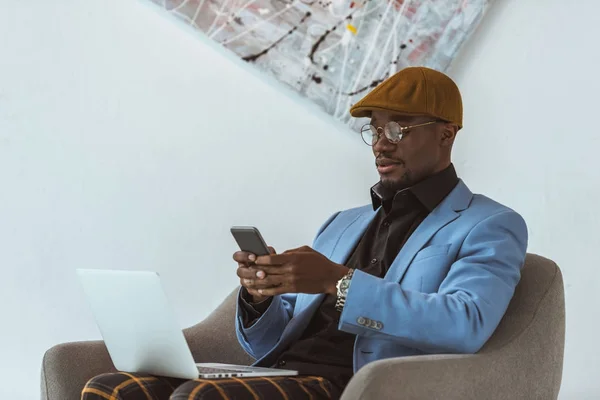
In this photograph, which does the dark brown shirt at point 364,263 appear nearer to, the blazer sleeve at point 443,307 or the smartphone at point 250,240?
the blazer sleeve at point 443,307

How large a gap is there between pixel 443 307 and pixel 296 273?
1.09 ft

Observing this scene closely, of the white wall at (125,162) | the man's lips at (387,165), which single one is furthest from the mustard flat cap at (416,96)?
the white wall at (125,162)

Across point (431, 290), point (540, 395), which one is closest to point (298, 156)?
point (431, 290)

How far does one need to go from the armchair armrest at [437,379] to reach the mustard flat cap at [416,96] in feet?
2.19

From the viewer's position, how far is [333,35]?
3273 mm

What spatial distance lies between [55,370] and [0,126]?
1393 millimetres

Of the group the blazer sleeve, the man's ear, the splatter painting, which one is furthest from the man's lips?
the splatter painting

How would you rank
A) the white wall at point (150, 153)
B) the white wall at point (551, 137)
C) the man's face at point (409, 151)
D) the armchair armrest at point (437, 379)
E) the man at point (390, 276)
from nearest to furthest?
the armchair armrest at point (437, 379) → the man at point (390, 276) → the man's face at point (409, 151) → the white wall at point (551, 137) → the white wall at point (150, 153)

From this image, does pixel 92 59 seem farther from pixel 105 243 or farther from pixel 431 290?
pixel 431 290

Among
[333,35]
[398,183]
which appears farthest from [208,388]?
[333,35]

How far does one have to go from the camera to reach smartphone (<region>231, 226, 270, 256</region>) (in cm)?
185

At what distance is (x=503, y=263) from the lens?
194 cm

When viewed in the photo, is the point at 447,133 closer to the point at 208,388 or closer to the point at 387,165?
the point at 387,165

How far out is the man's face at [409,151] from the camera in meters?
2.18
